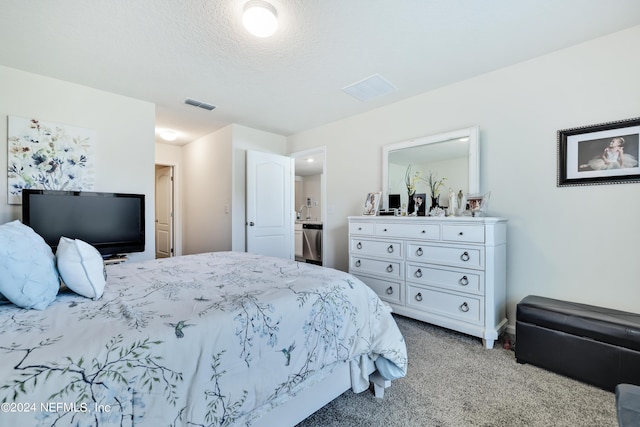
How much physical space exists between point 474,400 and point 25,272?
228 cm

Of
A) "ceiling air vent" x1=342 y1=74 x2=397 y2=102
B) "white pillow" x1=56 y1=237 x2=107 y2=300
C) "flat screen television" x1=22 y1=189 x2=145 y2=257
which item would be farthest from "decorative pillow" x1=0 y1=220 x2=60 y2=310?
"ceiling air vent" x1=342 y1=74 x2=397 y2=102

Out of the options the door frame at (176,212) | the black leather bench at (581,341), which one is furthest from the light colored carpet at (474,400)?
the door frame at (176,212)

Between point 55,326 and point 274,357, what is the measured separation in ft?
2.48

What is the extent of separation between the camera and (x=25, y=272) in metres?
1.08

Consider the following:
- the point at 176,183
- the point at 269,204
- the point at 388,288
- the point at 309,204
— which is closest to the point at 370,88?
the point at 388,288

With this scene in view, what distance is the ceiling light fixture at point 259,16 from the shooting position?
5.58 feet

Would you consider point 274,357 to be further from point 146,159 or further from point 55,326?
point 146,159

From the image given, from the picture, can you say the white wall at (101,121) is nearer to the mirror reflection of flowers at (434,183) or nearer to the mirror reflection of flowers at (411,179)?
the mirror reflection of flowers at (411,179)

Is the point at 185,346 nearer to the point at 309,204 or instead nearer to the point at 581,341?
the point at 581,341

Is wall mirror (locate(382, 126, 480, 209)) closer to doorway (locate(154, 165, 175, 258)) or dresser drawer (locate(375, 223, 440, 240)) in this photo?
dresser drawer (locate(375, 223, 440, 240))

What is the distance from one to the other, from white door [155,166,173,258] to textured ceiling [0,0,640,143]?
8.74 feet

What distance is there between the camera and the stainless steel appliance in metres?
5.85

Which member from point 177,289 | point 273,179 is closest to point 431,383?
point 177,289

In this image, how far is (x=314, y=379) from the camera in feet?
4.37
